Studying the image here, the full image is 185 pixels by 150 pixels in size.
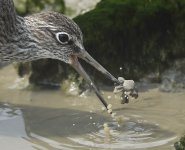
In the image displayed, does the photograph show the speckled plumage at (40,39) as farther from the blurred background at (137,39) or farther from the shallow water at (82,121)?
the blurred background at (137,39)

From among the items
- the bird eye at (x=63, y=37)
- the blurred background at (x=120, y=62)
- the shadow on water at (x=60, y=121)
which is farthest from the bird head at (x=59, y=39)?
the blurred background at (x=120, y=62)

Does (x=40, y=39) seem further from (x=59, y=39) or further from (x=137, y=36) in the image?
(x=137, y=36)

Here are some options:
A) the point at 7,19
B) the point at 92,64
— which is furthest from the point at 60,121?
the point at 7,19

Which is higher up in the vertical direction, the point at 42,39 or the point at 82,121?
the point at 42,39

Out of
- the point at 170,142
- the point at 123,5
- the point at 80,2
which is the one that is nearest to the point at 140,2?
the point at 123,5

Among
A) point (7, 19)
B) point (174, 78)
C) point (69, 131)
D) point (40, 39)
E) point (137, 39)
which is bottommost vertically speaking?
point (69, 131)

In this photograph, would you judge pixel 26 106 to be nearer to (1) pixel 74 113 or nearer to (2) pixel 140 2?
(1) pixel 74 113

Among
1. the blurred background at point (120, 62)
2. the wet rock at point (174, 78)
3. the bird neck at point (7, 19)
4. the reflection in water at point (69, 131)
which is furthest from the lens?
the wet rock at point (174, 78)
